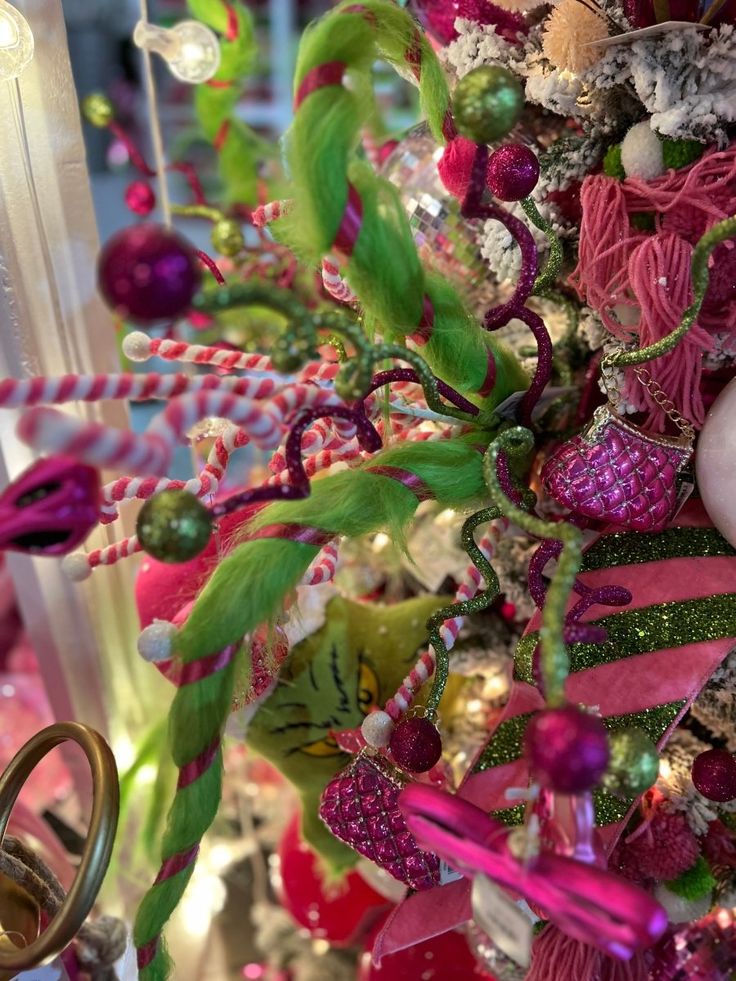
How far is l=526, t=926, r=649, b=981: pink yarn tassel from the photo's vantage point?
54 cm

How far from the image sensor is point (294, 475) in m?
0.43

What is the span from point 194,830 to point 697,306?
1.33 feet

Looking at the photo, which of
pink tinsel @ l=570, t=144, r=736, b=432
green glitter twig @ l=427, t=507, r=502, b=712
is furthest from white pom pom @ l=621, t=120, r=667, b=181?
green glitter twig @ l=427, t=507, r=502, b=712

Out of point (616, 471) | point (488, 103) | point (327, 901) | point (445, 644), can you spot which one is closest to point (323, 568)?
point (445, 644)

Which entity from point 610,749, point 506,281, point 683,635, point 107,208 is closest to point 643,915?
point 610,749

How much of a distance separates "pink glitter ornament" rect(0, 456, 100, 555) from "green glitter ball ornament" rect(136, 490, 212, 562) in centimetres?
3

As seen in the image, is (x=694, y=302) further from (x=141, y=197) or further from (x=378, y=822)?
(x=141, y=197)

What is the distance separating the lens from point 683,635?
55 centimetres

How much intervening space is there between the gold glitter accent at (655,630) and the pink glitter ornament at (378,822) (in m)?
0.12

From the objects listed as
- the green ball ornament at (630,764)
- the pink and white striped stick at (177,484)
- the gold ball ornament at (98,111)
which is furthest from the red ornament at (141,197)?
the green ball ornament at (630,764)

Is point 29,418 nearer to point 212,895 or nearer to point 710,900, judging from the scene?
point 710,900

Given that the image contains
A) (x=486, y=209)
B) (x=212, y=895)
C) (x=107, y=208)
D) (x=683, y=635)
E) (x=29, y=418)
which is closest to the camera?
(x=29, y=418)

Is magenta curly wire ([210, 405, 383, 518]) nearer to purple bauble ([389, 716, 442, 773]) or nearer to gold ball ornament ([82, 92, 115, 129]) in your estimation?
purple bauble ([389, 716, 442, 773])

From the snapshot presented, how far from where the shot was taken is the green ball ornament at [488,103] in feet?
1.26
